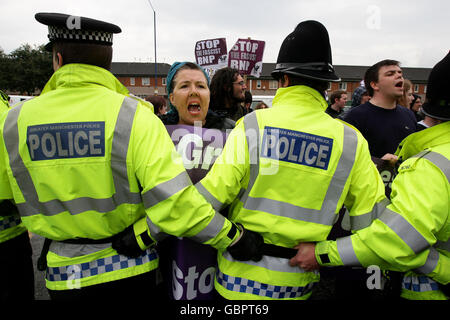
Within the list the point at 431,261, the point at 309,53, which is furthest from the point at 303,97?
the point at 431,261

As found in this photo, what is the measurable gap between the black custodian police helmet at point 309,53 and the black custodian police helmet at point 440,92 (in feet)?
1.66

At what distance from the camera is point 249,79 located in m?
44.5

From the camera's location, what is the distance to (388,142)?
3271mm

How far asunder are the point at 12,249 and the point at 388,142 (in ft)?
11.9

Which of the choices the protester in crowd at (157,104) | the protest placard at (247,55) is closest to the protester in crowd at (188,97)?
the protester in crowd at (157,104)

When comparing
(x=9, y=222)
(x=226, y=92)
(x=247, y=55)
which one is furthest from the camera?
(x=247, y=55)

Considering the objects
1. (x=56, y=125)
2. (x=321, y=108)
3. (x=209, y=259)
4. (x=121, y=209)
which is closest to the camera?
(x=56, y=125)

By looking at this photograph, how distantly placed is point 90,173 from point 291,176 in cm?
102

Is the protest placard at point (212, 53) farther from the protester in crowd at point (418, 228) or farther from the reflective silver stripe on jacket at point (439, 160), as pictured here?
the reflective silver stripe on jacket at point (439, 160)

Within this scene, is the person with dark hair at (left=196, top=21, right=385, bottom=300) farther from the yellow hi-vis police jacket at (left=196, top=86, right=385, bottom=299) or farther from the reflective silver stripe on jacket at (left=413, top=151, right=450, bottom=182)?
the reflective silver stripe on jacket at (left=413, top=151, right=450, bottom=182)

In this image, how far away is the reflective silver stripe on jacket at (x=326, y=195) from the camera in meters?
1.56

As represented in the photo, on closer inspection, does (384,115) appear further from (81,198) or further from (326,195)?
(81,198)
